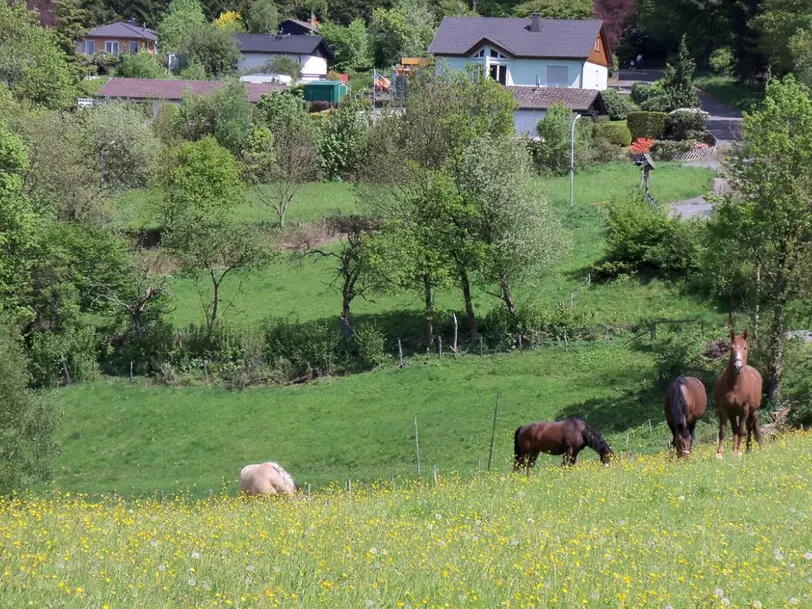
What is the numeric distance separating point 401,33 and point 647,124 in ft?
139

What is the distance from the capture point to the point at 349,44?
121875 millimetres

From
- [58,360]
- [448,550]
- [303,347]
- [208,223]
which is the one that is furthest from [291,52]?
[448,550]

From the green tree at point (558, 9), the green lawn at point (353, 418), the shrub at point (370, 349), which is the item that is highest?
the green tree at point (558, 9)

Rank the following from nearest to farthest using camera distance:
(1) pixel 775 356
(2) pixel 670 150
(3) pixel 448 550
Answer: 1. (3) pixel 448 550
2. (1) pixel 775 356
3. (2) pixel 670 150

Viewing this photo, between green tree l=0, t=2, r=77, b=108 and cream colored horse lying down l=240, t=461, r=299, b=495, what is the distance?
69.5 metres

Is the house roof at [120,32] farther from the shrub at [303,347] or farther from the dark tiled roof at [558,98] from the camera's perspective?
the shrub at [303,347]

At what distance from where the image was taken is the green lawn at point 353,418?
35656mm

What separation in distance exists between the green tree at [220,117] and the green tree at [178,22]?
43.6 m

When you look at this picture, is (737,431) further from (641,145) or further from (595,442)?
(641,145)

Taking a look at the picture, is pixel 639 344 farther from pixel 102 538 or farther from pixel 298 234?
pixel 102 538

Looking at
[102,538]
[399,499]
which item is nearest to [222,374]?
[399,499]

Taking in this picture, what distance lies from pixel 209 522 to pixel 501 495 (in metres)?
4.93

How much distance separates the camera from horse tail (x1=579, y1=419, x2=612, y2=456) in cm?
2425

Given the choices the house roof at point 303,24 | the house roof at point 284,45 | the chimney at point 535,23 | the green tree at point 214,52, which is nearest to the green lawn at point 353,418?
the chimney at point 535,23
